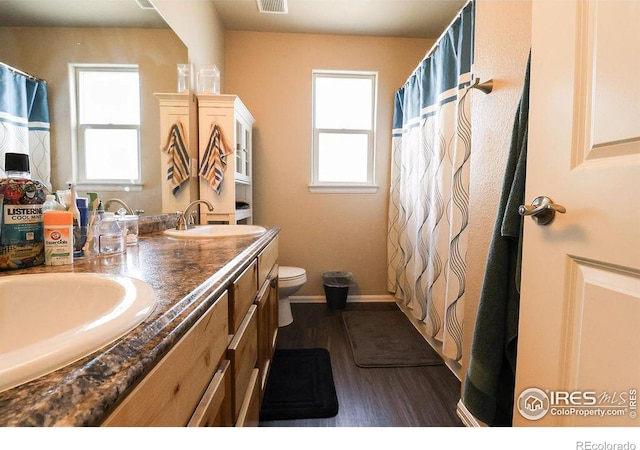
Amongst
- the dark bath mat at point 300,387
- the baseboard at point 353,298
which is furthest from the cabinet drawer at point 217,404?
the baseboard at point 353,298

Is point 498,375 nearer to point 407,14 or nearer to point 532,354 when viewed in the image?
point 532,354

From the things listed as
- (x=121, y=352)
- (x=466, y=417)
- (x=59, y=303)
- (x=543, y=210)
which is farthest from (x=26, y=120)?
(x=466, y=417)

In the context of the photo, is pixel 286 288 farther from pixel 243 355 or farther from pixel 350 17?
pixel 350 17

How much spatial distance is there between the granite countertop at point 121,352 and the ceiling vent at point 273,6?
2.17 metres

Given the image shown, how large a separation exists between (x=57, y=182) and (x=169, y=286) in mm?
730

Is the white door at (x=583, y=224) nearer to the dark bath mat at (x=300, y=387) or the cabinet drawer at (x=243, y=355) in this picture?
the cabinet drawer at (x=243, y=355)

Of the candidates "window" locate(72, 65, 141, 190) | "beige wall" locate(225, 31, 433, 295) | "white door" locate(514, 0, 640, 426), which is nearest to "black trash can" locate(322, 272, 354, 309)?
Answer: "beige wall" locate(225, 31, 433, 295)

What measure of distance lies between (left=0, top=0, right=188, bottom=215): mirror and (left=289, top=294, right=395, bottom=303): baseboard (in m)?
1.56

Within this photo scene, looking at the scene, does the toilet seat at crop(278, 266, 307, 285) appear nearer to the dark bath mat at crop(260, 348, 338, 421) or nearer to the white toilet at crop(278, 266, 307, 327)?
the white toilet at crop(278, 266, 307, 327)

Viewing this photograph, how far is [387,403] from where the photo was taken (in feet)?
4.48

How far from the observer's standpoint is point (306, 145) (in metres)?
2.64

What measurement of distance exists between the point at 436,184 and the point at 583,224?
121 cm

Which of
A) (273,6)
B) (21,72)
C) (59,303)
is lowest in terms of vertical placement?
(59,303)

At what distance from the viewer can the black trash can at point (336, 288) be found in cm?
254
